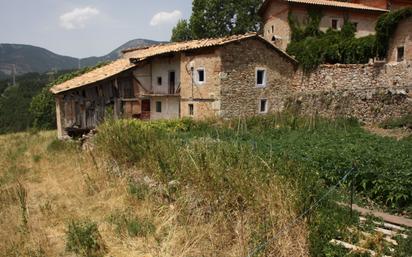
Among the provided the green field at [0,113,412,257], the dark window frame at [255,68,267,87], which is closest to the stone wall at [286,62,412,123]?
the dark window frame at [255,68,267,87]

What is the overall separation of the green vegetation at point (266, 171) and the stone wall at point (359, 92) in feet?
21.4

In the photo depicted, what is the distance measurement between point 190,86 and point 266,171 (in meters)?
14.2

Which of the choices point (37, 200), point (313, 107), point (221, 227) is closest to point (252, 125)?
point (313, 107)

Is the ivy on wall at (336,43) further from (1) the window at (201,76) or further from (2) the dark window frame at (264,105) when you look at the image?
(1) the window at (201,76)

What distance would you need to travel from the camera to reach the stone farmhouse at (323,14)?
Result: 22922mm

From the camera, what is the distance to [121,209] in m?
7.15

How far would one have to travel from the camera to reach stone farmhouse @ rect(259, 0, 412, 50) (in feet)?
75.2

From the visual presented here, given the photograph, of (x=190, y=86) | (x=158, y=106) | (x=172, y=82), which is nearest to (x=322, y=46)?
(x=190, y=86)

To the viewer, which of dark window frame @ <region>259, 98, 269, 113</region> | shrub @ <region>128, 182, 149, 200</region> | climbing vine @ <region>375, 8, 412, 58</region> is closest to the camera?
shrub @ <region>128, 182, 149, 200</region>

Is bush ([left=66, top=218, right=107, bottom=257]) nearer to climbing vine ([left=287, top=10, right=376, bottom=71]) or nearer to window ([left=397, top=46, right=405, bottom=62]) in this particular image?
climbing vine ([left=287, top=10, right=376, bottom=71])

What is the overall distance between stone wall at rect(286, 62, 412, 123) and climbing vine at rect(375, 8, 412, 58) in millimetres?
1087

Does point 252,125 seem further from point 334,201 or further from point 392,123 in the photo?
point 334,201

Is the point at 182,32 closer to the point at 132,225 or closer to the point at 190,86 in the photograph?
the point at 190,86

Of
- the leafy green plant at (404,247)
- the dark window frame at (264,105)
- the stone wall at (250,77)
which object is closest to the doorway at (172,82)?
the stone wall at (250,77)
